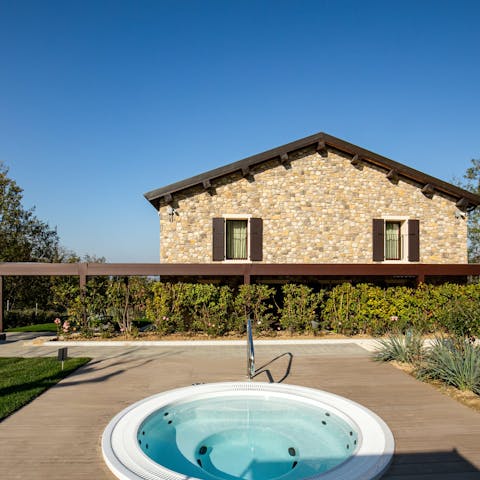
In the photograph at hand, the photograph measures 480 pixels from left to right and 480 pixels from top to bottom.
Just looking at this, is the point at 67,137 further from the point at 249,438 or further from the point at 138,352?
the point at 249,438

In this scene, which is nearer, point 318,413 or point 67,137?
point 318,413

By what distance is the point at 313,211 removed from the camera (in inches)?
550

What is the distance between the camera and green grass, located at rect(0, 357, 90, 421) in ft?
18.4

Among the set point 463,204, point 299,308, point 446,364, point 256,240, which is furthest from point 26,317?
point 463,204

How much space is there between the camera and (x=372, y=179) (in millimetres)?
14375

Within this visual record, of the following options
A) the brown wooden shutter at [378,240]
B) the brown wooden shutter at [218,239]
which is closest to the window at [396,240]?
the brown wooden shutter at [378,240]

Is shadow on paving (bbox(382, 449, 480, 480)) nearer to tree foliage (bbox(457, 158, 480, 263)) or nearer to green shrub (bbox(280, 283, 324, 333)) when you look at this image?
green shrub (bbox(280, 283, 324, 333))

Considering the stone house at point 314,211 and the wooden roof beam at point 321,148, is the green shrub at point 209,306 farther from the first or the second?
the wooden roof beam at point 321,148

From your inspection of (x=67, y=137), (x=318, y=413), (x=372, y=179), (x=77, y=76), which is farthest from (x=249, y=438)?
(x=67, y=137)

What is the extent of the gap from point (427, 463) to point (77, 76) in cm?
1650

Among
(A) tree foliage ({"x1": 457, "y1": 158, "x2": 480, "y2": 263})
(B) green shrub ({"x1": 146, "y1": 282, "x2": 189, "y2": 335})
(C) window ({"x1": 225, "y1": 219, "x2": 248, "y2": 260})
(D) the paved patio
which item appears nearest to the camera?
(D) the paved patio

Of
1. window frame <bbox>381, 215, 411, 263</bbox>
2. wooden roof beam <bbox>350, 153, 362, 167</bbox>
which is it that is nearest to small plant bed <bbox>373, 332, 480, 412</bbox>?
window frame <bbox>381, 215, 411, 263</bbox>

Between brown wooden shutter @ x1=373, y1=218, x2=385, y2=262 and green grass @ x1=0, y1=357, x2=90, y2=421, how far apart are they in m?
11.2

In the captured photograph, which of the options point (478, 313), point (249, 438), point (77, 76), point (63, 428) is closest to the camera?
point (63, 428)
